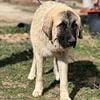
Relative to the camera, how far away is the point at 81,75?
853 cm

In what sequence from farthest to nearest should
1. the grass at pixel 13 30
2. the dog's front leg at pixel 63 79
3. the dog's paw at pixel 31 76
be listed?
the grass at pixel 13 30 → the dog's paw at pixel 31 76 → the dog's front leg at pixel 63 79

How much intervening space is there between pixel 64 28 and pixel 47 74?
87.3 inches

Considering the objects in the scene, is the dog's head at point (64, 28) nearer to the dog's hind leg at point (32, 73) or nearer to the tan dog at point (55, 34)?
the tan dog at point (55, 34)

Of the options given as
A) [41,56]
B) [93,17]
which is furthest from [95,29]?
[41,56]

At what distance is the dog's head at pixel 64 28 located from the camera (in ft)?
21.0

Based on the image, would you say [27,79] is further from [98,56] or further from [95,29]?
[95,29]

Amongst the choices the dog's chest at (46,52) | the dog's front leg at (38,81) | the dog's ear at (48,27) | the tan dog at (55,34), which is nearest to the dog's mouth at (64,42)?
the tan dog at (55,34)

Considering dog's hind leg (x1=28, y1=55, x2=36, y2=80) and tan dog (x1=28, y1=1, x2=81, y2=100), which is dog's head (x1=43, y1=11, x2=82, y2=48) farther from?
dog's hind leg (x1=28, y1=55, x2=36, y2=80)

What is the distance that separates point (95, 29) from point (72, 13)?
15.6ft

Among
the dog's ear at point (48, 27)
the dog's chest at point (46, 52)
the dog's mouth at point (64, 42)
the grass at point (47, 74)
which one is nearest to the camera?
the dog's mouth at point (64, 42)

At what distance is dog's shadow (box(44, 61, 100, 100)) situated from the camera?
7.92 m

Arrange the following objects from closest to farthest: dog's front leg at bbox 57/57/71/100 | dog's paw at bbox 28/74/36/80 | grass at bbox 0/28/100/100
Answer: dog's front leg at bbox 57/57/71/100
grass at bbox 0/28/100/100
dog's paw at bbox 28/74/36/80

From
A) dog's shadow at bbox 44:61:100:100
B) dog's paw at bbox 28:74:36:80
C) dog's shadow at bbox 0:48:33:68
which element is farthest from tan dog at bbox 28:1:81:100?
dog's shadow at bbox 0:48:33:68

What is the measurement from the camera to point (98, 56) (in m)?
9.80
